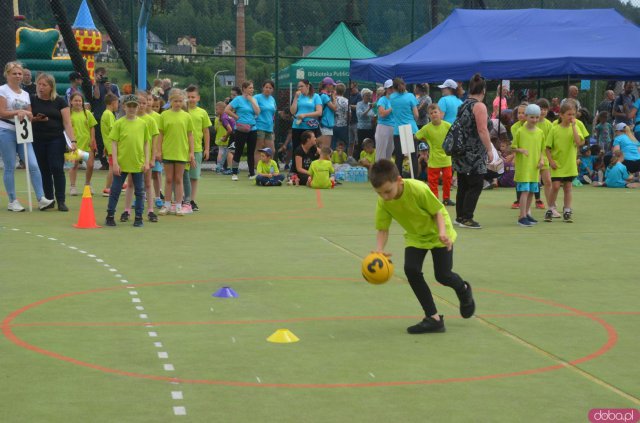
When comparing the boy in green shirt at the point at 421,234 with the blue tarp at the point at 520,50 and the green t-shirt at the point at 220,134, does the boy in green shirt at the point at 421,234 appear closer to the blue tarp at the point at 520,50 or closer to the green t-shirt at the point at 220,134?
the blue tarp at the point at 520,50

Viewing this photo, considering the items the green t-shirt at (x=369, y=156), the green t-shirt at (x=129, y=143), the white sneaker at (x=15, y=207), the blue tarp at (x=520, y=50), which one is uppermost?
the blue tarp at (x=520, y=50)

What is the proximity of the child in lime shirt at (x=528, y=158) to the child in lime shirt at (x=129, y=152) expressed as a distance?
536 cm

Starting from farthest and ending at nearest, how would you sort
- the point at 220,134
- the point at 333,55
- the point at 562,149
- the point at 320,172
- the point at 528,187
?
the point at 333,55 → the point at 220,134 → the point at 320,172 → the point at 562,149 → the point at 528,187

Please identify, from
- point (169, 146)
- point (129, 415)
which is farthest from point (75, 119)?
point (129, 415)

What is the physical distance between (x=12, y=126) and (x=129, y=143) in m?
2.47

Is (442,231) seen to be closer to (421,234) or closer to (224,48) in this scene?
(421,234)

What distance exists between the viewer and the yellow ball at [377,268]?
763 centimetres

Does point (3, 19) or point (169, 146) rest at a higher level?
point (3, 19)

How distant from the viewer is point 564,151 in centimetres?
1523

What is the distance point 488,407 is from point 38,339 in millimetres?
3490

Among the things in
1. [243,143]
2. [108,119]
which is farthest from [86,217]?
[243,143]

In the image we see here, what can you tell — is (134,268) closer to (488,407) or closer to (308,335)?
(308,335)

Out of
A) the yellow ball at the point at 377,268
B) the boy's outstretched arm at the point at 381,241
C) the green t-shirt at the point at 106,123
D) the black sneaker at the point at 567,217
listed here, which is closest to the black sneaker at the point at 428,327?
the yellow ball at the point at 377,268

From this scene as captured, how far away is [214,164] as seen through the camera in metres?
25.9
